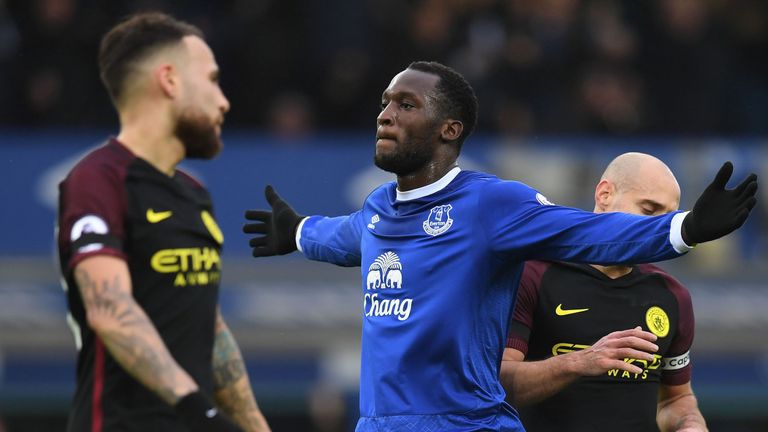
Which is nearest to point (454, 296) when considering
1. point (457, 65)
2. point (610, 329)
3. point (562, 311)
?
point (562, 311)

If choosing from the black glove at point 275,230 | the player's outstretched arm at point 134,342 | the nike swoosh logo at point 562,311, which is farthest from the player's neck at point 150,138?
the nike swoosh logo at point 562,311

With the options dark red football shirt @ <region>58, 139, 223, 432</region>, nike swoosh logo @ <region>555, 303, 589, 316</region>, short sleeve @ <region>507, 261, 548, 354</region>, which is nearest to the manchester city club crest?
short sleeve @ <region>507, 261, 548, 354</region>

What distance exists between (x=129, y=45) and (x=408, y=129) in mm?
1334

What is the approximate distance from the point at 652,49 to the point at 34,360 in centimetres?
691

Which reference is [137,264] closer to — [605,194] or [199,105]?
[199,105]

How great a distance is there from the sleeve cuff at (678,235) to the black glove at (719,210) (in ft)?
0.21

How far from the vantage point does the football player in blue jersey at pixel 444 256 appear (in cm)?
573

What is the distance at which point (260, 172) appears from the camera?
13.3 meters

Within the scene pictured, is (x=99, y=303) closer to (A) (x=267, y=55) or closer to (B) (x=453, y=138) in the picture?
(B) (x=453, y=138)

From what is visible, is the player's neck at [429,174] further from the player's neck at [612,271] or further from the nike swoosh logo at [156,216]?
the nike swoosh logo at [156,216]

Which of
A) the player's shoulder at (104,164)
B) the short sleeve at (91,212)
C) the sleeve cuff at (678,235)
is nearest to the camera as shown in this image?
the short sleeve at (91,212)

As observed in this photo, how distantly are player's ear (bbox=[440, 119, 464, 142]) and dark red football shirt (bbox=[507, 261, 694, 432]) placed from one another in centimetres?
87

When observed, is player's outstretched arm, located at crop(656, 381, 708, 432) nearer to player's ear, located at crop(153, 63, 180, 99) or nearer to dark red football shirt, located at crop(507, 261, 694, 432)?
dark red football shirt, located at crop(507, 261, 694, 432)

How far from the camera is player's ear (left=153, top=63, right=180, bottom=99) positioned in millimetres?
5285
